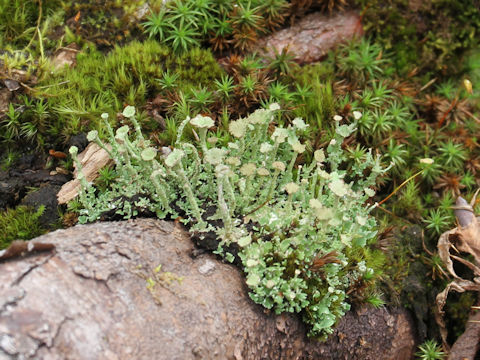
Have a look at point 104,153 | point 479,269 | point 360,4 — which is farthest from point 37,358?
point 360,4

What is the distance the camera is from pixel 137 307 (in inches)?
72.2

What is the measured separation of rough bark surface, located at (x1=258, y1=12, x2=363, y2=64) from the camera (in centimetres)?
381

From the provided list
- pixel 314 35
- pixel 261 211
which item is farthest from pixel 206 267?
pixel 314 35

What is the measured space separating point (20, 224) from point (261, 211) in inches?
60.6

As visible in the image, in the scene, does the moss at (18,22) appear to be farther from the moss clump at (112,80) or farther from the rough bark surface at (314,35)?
the rough bark surface at (314,35)

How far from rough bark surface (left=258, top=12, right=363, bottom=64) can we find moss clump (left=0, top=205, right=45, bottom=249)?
2.25 metres

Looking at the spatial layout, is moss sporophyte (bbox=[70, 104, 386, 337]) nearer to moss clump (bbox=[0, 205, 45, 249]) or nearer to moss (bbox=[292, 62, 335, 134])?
moss clump (bbox=[0, 205, 45, 249])

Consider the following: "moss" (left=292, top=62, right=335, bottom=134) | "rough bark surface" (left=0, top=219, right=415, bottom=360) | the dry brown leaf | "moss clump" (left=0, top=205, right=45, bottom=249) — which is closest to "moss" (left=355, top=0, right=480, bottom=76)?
"moss" (left=292, top=62, right=335, bottom=134)

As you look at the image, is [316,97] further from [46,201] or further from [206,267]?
[46,201]

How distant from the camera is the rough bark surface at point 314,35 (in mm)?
3811

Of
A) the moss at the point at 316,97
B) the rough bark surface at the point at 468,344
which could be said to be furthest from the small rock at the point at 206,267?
the rough bark surface at the point at 468,344

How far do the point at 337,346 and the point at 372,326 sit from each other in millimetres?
315

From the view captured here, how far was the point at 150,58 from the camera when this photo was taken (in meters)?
3.39

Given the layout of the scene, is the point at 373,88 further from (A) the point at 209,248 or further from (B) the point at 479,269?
(A) the point at 209,248
